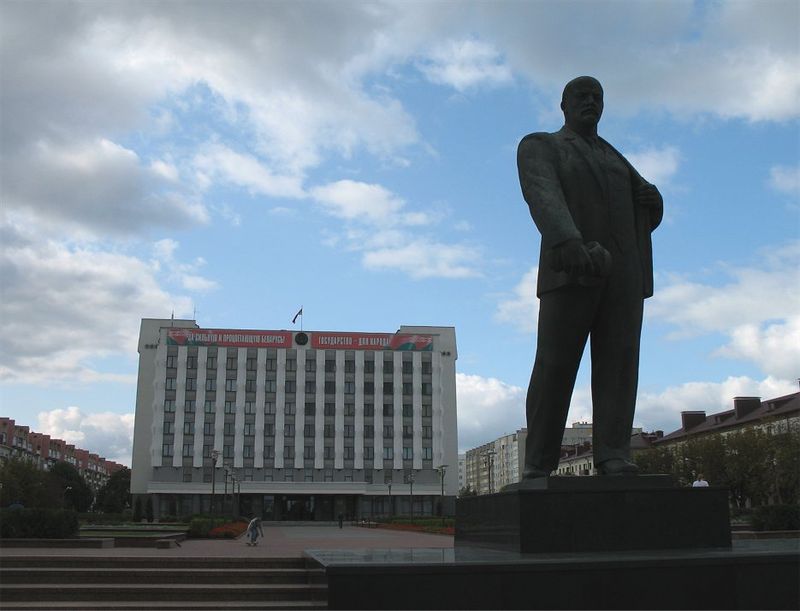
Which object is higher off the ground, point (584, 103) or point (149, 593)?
point (584, 103)

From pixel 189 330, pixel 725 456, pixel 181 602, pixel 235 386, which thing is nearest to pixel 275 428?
pixel 235 386

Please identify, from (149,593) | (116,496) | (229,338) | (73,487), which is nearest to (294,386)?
(229,338)

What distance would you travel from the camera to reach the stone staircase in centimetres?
782

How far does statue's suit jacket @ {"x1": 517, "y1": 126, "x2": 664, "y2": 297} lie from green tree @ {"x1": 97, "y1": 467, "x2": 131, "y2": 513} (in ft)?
326

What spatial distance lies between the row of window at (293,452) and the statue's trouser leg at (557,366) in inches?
2982

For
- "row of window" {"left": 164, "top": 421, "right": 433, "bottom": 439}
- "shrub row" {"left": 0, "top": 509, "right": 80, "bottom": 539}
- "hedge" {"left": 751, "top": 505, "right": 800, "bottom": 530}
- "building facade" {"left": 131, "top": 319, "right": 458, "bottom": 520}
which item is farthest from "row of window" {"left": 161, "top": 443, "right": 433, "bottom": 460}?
"hedge" {"left": 751, "top": 505, "right": 800, "bottom": 530}

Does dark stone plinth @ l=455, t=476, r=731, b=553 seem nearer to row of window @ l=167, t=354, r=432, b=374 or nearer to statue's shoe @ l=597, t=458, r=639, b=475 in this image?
statue's shoe @ l=597, t=458, r=639, b=475

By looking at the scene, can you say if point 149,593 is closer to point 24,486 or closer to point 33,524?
point 33,524

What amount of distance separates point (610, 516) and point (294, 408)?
76920 mm

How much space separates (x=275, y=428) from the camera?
82062 mm

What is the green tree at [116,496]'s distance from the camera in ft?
324

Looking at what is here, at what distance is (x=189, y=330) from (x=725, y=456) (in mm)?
55142

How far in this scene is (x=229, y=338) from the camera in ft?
273

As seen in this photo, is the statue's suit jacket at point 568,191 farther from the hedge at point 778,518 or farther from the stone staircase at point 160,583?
the hedge at point 778,518
